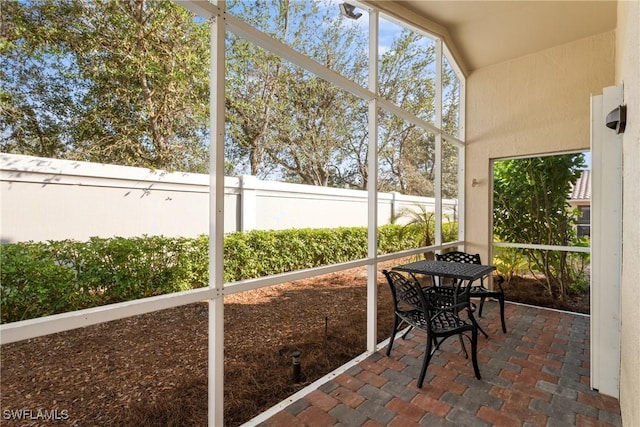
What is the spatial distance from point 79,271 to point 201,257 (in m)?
1.28

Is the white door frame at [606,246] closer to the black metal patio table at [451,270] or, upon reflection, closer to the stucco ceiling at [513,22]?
the black metal patio table at [451,270]

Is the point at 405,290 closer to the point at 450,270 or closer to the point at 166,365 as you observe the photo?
the point at 450,270

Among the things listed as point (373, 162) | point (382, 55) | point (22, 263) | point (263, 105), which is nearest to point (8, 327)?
point (22, 263)

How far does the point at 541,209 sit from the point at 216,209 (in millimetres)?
5355

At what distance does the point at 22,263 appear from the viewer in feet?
7.49

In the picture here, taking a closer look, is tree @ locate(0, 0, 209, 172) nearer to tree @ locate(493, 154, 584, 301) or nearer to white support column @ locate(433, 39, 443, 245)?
white support column @ locate(433, 39, 443, 245)

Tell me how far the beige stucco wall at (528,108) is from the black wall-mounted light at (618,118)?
2564 millimetres

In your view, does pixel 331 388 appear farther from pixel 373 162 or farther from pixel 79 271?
pixel 79 271

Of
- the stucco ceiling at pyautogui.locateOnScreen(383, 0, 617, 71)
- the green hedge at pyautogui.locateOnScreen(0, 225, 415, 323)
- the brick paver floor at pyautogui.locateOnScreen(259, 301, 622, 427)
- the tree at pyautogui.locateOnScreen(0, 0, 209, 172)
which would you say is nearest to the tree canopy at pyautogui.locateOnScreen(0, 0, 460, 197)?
the tree at pyautogui.locateOnScreen(0, 0, 209, 172)

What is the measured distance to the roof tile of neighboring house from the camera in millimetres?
4754

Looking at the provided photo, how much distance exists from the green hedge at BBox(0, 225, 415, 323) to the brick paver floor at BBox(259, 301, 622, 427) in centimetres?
193

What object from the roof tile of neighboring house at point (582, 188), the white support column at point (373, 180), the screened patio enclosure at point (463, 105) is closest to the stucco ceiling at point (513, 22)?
the screened patio enclosure at point (463, 105)

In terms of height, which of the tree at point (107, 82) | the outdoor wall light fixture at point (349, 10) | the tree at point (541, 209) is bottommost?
the tree at point (541, 209)

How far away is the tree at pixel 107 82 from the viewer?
2.26m
